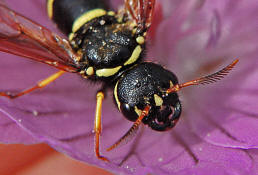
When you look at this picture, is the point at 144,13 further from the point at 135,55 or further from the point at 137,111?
the point at 137,111

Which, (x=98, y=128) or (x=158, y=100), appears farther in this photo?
(x=98, y=128)

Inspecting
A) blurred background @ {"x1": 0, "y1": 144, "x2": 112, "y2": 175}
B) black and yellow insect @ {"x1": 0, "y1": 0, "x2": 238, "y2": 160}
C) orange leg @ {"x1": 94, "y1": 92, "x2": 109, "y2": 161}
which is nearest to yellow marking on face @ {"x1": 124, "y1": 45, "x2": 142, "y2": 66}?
black and yellow insect @ {"x1": 0, "y1": 0, "x2": 238, "y2": 160}

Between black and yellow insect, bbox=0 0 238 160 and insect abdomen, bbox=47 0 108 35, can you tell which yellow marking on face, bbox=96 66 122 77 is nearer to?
black and yellow insect, bbox=0 0 238 160

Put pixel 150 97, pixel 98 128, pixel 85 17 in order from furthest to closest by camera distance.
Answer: pixel 85 17
pixel 98 128
pixel 150 97

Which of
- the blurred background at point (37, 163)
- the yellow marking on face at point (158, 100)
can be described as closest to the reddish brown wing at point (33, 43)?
the yellow marking on face at point (158, 100)

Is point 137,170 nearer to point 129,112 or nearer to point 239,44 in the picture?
point 129,112

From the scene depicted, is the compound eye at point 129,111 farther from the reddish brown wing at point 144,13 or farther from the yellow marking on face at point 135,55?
the reddish brown wing at point 144,13

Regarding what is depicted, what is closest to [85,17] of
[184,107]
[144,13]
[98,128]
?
[144,13]
